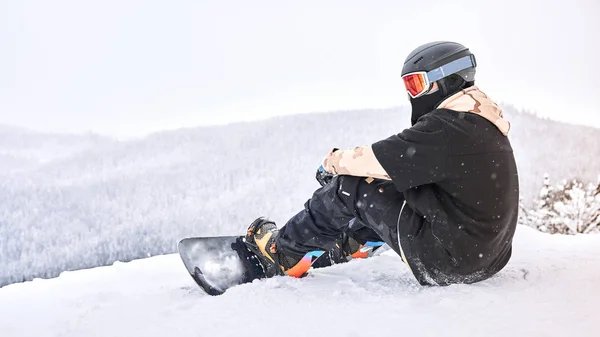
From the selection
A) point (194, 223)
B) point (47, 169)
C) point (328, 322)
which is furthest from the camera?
point (47, 169)

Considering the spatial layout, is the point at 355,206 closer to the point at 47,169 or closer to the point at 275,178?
the point at 275,178

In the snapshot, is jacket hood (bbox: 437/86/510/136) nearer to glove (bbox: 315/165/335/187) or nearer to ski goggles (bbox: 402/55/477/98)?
ski goggles (bbox: 402/55/477/98)

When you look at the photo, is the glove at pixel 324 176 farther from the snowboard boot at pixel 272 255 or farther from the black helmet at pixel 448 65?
the black helmet at pixel 448 65

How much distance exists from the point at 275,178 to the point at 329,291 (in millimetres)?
6670

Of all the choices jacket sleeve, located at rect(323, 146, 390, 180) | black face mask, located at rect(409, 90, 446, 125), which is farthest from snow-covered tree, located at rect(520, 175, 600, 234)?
jacket sleeve, located at rect(323, 146, 390, 180)

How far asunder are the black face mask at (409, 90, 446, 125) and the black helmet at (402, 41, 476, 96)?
34 millimetres

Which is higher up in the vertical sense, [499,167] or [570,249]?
[499,167]

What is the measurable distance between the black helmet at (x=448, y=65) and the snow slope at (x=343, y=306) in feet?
2.99

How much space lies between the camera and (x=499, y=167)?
6.46ft

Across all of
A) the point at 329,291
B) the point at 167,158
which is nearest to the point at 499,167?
the point at 329,291

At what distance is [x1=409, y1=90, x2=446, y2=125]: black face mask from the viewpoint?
2229 mm

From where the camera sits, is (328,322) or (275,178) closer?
(328,322)

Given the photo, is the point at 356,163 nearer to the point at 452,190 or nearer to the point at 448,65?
the point at 452,190

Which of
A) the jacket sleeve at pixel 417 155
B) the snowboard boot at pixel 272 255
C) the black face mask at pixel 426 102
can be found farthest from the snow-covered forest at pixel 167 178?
the jacket sleeve at pixel 417 155
